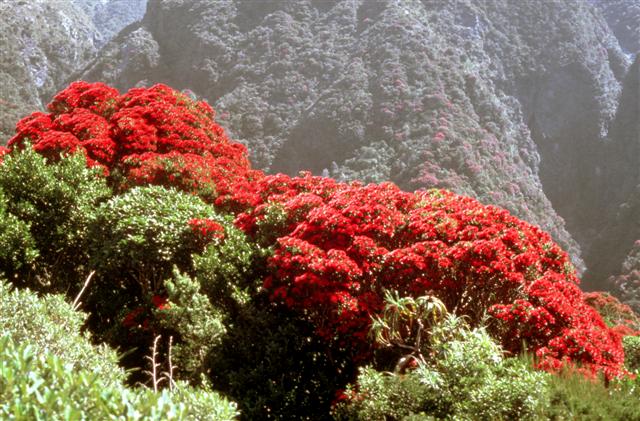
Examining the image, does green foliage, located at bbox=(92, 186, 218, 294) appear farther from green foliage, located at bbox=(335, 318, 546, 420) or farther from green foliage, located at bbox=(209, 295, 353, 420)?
green foliage, located at bbox=(335, 318, 546, 420)

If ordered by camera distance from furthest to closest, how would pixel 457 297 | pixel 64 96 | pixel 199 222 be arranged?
pixel 64 96 → pixel 199 222 → pixel 457 297

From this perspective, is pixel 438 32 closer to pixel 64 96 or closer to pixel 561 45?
pixel 561 45

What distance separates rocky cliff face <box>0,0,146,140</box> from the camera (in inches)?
1897

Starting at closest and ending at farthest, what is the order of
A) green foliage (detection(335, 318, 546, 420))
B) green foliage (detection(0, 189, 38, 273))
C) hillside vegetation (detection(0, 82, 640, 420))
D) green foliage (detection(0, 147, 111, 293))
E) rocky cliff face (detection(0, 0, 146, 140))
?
1. green foliage (detection(335, 318, 546, 420))
2. hillside vegetation (detection(0, 82, 640, 420))
3. green foliage (detection(0, 189, 38, 273))
4. green foliage (detection(0, 147, 111, 293))
5. rocky cliff face (detection(0, 0, 146, 140))

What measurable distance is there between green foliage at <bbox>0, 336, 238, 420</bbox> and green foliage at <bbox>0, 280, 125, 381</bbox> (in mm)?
2735

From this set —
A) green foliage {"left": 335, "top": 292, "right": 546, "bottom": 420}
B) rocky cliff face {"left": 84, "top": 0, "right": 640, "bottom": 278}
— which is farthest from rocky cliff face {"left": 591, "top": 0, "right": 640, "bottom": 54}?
green foliage {"left": 335, "top": 292, "right": 546, "bottom": 420}

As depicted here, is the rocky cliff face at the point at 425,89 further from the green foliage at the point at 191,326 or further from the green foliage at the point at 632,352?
the green foliage at the point at 191,326

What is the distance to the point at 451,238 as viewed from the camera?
8281mm

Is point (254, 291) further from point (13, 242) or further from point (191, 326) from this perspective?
point (13, 242)

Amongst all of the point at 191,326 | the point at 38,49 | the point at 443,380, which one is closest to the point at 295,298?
the point at 191,326

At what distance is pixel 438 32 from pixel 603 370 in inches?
1968

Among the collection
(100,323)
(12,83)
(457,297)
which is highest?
(457,297)

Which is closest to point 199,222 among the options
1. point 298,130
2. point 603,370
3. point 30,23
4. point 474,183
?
point 603,370

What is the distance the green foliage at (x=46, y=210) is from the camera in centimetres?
1045
